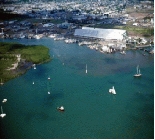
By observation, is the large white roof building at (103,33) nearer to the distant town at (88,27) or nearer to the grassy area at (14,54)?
the distant town at (88,27)

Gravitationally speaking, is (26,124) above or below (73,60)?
below

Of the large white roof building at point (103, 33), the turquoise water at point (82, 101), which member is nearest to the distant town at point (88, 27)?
the large white roof building at point (103, 33)

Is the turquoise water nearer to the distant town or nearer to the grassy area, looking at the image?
the grassy area

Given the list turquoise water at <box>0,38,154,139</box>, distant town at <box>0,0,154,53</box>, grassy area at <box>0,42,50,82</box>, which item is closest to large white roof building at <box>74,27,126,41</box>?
distant town at <box>0,0,154,53</box>

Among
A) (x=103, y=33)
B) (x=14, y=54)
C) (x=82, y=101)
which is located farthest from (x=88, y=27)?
(x=82, y=101)

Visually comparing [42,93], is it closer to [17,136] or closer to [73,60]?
[17,136]

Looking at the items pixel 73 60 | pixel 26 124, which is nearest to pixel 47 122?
pixel 26 124

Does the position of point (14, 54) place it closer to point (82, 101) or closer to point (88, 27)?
point (82, 101)
